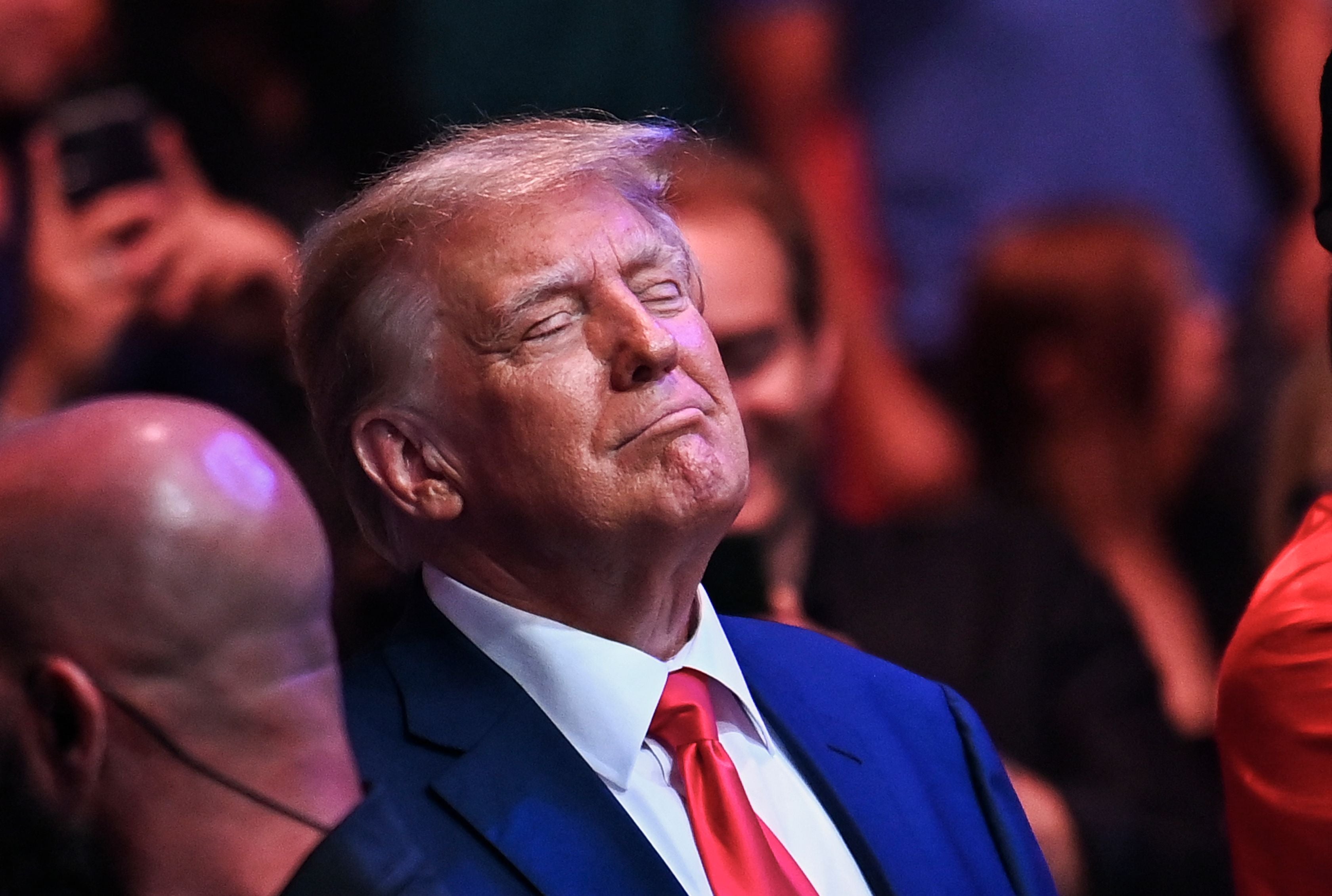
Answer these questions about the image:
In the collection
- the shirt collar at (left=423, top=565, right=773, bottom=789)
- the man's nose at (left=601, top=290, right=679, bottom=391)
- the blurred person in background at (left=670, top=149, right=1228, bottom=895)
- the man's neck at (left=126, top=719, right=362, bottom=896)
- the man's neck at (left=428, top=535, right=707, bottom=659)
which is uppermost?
the man's nose at (left=601, top=290, right=679, bottom=391)

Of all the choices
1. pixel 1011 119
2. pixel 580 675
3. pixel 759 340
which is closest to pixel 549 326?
pixel 580 675

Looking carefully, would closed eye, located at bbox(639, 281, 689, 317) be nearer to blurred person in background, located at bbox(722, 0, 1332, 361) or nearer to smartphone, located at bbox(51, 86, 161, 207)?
smartphone, located at bbox(51, 86, 161, 207)

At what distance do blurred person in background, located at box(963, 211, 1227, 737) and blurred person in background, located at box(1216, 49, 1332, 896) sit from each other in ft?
5.05

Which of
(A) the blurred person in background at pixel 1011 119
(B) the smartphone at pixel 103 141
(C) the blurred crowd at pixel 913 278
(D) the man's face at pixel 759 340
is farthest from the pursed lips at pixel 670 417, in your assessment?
(A) the blurred person in background at pixel 1011 119

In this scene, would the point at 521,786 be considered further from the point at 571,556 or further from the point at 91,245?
the point at 91,245

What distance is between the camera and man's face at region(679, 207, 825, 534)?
2469mm

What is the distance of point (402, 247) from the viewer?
1.51m

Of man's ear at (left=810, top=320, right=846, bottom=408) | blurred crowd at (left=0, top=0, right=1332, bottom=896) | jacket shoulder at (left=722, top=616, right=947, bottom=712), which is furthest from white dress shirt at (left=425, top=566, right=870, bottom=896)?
man's ear at (left=810, top=320, right=846, bottom=408)

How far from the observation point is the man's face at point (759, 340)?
8.10ft

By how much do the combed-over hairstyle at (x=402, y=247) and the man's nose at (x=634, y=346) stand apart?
136mm

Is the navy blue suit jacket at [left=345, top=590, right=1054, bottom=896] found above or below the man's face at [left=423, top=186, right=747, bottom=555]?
below

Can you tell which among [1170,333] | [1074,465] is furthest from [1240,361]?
[1074,465]

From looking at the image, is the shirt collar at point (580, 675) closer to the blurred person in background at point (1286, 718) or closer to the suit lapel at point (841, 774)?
the suit lapel at point (841, 774)

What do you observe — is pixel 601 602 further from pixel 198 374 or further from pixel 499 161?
pixel 198 374
